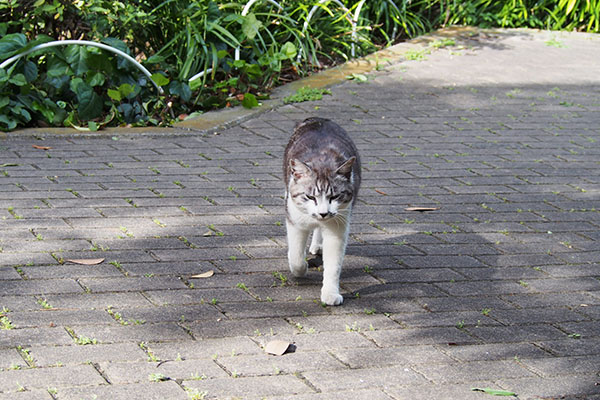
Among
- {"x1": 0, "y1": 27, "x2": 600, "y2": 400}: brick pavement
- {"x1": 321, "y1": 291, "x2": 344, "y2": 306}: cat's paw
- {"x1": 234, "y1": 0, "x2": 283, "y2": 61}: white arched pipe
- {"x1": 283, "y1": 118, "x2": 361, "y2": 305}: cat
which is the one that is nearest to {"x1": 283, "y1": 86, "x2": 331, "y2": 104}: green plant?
{"x1": 0, "y1": 27, "x2": 600, "y2": 400}: brick pavement

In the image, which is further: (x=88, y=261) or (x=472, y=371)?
(x=88, y=261)

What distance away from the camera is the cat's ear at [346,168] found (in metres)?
4.56

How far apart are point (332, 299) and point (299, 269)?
36 centimetres

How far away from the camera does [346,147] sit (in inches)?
201

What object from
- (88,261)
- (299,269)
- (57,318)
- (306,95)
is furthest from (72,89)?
(57,318)

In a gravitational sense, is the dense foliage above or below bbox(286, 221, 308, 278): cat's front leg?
above

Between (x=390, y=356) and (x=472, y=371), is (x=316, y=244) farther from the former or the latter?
(x=472, y=371)

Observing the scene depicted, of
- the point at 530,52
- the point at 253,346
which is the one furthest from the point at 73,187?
the point at 530,52

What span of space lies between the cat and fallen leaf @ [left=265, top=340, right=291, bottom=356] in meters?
0.63

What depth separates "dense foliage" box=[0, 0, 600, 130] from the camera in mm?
7996

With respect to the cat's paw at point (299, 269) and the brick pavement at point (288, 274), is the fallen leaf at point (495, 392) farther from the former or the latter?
the cat's paw at point (299, 269)

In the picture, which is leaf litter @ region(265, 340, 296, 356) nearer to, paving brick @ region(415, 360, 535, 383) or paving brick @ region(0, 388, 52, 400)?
paving brick @ region(415, 360, 535, 383)

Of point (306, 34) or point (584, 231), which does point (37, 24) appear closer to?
point (306, 34)

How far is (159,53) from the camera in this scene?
903 centimetres
